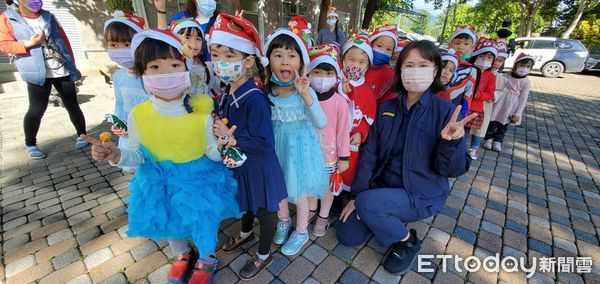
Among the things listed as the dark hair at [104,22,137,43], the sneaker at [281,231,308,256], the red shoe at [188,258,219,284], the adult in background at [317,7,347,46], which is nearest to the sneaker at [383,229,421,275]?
the sneaker at [281,231,308,256]

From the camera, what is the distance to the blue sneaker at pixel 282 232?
2625mm

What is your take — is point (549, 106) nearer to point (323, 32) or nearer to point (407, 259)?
point (323, 32)

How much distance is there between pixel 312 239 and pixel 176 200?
4.63 feet

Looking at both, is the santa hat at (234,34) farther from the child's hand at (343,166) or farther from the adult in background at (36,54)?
the adult in background at (36,54)

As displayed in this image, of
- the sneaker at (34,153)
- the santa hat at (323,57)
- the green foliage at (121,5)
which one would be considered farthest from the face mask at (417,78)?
the green foliage at (121,5)

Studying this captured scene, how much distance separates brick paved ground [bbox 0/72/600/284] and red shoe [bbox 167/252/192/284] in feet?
0.63

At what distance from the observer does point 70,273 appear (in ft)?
7.35

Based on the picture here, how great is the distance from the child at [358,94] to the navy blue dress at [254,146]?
3.01 feet

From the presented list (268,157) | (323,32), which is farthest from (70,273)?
(323,32)

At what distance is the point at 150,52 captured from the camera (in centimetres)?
164

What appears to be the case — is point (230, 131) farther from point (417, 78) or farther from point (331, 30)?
point (331, 30)

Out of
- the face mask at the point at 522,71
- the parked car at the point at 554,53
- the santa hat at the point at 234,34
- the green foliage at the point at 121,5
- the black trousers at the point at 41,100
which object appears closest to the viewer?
the santa hat at the point at 234,34

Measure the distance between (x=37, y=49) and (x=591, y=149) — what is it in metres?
9.22

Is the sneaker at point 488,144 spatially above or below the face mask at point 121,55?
below
